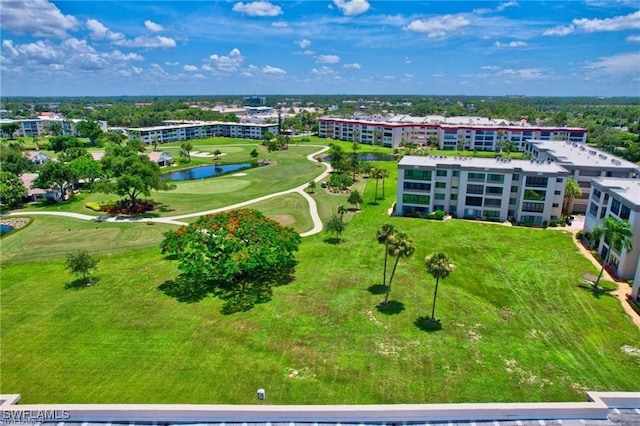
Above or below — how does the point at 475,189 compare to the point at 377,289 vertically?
above

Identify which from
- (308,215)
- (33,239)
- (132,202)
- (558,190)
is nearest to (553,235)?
(558,190)

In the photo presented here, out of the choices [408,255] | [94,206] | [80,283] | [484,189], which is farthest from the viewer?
[94,206]

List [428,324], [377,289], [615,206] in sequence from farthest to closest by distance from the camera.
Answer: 1. [615,206]
2. [377,289]
3. [428,324]

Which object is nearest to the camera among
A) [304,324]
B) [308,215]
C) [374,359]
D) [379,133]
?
[374,359]

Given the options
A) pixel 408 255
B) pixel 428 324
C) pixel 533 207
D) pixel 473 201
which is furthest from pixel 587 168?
pixel 428 324

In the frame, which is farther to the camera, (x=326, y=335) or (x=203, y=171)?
(x=203, y=171)

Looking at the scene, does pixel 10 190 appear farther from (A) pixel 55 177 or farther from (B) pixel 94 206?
(B) pixel 94 206

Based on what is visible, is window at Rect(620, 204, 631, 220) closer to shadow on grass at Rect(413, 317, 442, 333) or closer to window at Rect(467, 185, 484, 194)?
window at Rect(467, 185, 484, 194)

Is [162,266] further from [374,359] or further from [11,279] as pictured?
[374,359]
